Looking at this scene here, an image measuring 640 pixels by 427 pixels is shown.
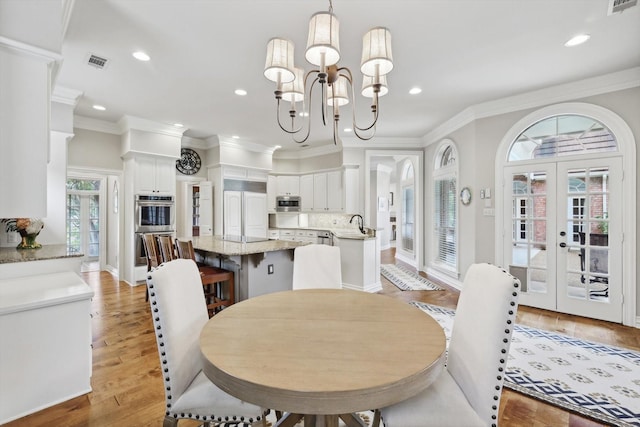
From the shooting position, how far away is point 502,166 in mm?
4043

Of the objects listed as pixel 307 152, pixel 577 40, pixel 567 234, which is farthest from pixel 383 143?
pixel 577 40

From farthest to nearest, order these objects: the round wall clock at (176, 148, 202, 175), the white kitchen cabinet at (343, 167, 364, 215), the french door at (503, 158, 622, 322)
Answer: the white kitchen cabinet at (343, 167, 364, 215)
the round wall clock at (176, 148, 202, 175)
the french door at (503, 158, 622, 322)

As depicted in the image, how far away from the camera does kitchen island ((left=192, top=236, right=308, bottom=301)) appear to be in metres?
3.23

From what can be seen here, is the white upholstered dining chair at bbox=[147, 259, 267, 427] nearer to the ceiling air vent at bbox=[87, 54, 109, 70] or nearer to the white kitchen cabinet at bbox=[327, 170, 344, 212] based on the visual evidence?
the ceiling air vent at bbox=[87, 54, 109, 70]

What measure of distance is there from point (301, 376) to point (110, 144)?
5.68 m

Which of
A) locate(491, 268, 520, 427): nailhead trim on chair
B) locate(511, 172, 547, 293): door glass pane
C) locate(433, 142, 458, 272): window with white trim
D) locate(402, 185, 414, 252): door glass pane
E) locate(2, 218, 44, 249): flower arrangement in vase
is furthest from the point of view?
locate(402, 185, 414, 252): door glass pane

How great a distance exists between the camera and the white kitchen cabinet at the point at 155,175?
489cm

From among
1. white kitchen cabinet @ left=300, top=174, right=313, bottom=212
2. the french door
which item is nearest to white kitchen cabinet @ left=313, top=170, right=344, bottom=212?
white kitchen cabinet @ left=300, top=174, right=313, bottom=212

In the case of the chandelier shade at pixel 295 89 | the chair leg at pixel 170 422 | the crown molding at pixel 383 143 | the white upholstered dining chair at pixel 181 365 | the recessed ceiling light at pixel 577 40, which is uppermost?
the recessed ceiling light at pixel 577 40

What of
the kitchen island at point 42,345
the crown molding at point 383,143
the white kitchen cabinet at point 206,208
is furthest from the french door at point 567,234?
the white kitchen cabinet at point 206,208

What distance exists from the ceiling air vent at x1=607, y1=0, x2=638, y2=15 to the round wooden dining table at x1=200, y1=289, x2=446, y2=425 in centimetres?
271

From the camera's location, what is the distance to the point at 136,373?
2.29 metres

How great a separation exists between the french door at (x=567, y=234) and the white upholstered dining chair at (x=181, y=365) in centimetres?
404

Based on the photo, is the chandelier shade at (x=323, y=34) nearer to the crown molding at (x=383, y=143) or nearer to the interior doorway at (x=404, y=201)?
the crown molding at (x=383, y=143)
